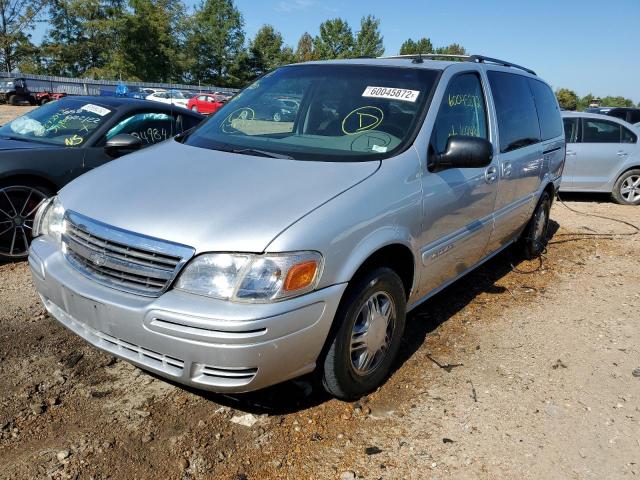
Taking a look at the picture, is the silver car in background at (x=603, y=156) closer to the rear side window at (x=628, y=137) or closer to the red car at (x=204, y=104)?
the rear side window at (x=628, y=137)

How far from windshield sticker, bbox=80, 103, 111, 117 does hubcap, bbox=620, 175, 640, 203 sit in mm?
8347

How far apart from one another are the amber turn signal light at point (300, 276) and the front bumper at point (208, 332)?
6 cm

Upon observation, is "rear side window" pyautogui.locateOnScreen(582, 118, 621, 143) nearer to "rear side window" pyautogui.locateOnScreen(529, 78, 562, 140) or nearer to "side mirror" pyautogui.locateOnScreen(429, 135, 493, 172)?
"rear side window" pyautogui.locateOnScreen(529, 78, 562, 140)

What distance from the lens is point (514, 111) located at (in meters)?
4.41

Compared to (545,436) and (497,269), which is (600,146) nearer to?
(497,269)

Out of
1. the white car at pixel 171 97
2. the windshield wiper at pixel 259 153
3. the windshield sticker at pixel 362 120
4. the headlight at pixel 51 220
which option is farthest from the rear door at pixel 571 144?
the white car at pixel 171 97

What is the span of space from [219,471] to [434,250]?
1730 millimetres

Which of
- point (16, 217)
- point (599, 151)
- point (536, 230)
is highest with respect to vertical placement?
point (599, 151)

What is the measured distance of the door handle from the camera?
3.69m

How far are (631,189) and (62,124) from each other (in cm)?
886

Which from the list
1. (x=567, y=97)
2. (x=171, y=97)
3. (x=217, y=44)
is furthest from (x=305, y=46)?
(x=171, y=97)

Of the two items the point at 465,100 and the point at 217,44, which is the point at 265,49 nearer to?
the point at 217,44

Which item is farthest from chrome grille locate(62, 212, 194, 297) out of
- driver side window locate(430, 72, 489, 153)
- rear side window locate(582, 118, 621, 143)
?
rear side window locate(582, 118, 621, 143)

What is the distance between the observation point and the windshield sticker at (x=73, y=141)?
193 inches
